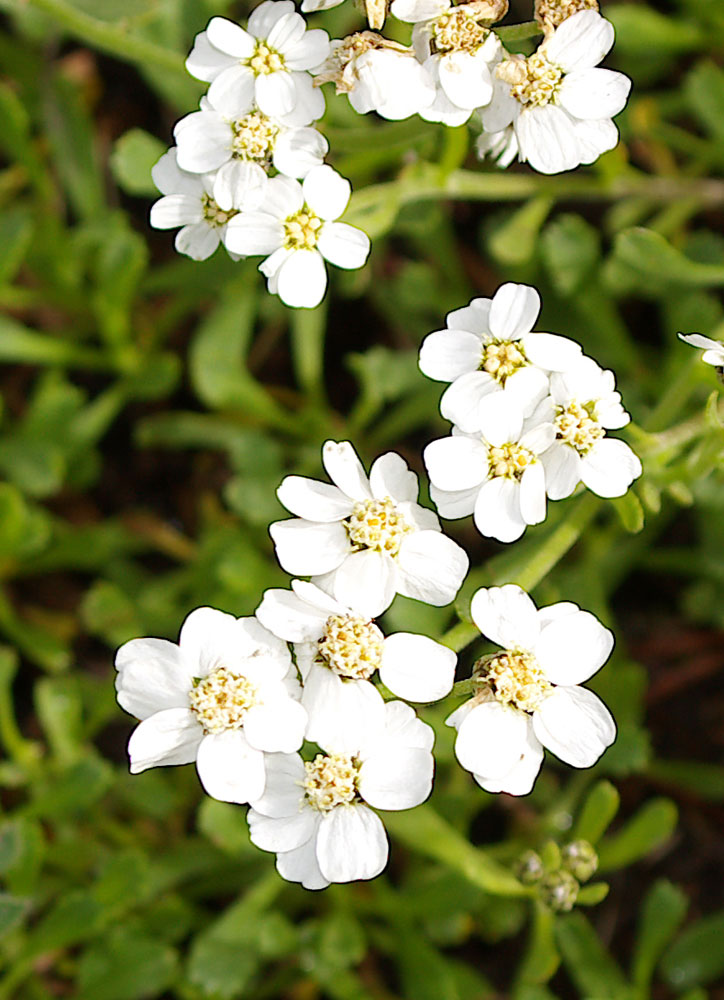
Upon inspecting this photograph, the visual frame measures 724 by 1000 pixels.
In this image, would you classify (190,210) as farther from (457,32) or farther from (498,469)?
(498,469)

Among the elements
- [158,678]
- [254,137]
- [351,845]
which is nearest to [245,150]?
[254,137]

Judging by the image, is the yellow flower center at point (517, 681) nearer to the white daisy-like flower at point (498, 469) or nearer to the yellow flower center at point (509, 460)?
the white daisy-like flower at point (498, 469)

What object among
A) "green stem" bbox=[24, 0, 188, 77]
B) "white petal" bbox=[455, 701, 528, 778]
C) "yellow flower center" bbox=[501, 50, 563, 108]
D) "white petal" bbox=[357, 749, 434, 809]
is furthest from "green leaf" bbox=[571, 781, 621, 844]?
"green stem" bbox=[24, 0, 188, 77]

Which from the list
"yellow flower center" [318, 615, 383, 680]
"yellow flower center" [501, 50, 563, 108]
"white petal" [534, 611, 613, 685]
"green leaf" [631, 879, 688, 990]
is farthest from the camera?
"green leaf" [631, 879, 688, 990]

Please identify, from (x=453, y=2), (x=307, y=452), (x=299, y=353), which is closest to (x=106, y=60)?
A: (x=299, y=353)

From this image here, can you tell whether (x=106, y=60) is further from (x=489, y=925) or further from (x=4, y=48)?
(x=489, y=925)

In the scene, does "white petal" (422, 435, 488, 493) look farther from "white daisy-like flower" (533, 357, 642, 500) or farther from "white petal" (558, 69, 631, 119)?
"white petal" (558, 69, 631, 119)
